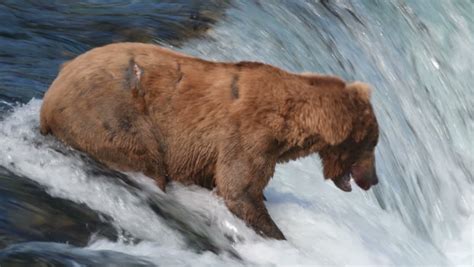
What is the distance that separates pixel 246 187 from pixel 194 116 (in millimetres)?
447

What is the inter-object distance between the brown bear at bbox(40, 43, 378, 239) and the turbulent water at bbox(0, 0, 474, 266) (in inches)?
4.5

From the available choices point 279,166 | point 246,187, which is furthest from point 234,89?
point 279,166

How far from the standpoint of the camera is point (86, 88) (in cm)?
559

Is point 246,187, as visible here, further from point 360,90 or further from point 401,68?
point 401,68

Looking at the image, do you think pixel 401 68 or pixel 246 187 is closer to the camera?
pixel 246 187

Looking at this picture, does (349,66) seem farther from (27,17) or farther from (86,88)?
(86,88)

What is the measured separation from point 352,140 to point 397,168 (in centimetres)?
247

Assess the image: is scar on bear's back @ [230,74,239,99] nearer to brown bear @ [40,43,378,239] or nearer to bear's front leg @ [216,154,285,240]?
brown bear @ [40,43,378,239]

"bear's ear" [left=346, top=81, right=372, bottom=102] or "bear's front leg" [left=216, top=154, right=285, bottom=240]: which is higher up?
"bear's ear" [left=346, top=81, right=372, bottom=102]

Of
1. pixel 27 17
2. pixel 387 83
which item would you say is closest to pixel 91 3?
pixel 27 17

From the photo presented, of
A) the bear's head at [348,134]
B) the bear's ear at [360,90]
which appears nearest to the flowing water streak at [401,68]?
the bear's head at [348,134]

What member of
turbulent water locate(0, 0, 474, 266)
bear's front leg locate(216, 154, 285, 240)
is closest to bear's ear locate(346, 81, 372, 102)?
bear's front leg locate(216, 154, 285, 240)

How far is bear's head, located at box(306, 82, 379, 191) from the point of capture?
5828 mm

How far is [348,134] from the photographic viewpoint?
593 centimetres
